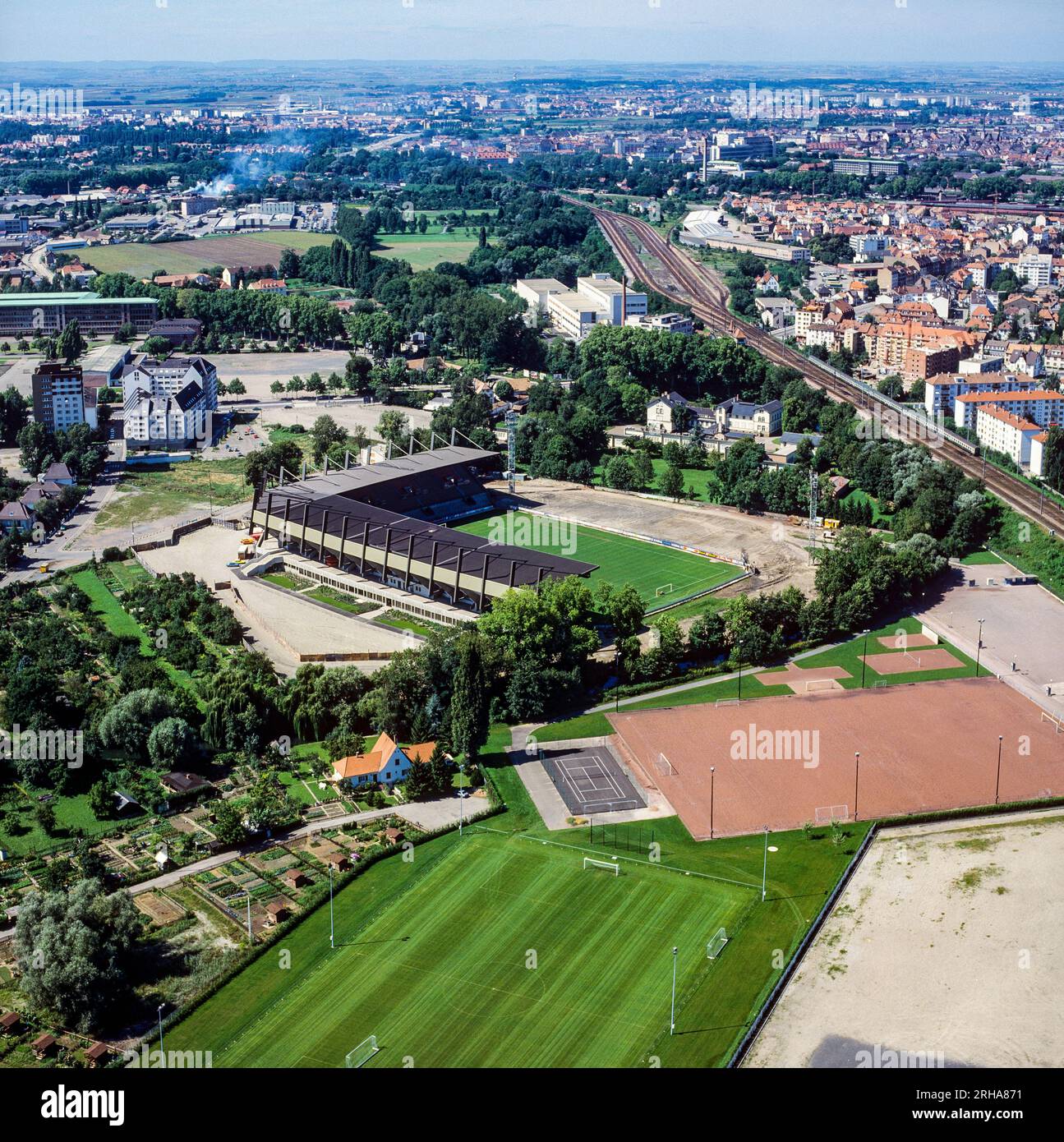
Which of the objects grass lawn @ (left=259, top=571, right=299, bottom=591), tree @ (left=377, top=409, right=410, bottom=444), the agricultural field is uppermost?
the agricultural field

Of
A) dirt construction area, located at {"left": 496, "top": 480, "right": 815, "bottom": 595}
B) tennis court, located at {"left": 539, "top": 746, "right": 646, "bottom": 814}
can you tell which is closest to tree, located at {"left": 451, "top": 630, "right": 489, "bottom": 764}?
tennis court, located at {"left": 539, "top": 746, "right": 646, "bottom": 814}

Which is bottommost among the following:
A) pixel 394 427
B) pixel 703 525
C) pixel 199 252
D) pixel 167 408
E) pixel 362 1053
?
pixel 362 1053

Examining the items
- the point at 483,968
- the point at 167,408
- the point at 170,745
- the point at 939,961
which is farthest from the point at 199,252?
the point at 939,961

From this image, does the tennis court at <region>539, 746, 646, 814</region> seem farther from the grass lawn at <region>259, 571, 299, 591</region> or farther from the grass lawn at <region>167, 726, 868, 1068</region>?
the grass lawn at <region>259, 571, 299, 591</region>

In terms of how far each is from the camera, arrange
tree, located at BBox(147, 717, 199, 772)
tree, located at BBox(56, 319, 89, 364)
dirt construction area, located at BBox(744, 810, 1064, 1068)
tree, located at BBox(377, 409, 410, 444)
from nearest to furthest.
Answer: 1. dirt construction area, located at BBox(744, 810, 1064, 1068)
2. tree, located at BBox(147, 717, 199, 772)
3. tree, located at BBox(377, 409, 410, 444)
4. tree, located at BBox(56, 319, 89, 364)

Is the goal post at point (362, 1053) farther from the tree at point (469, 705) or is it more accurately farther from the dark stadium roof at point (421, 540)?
the dark stadium roof at point (421, 540)

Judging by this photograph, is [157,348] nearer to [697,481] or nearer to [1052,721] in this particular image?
[697,481]
